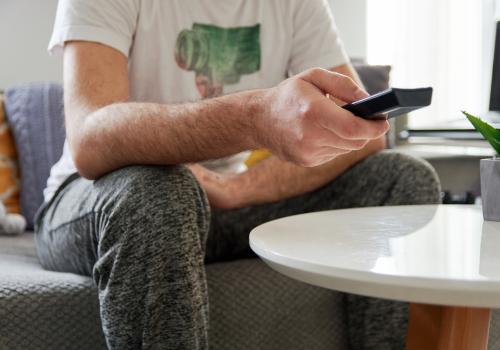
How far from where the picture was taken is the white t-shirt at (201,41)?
1.12 metres

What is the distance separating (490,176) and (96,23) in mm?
657

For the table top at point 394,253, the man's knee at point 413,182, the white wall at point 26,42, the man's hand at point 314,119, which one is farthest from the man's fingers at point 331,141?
the white wall at point 26,42

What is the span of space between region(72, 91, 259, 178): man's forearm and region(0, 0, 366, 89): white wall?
1.23m

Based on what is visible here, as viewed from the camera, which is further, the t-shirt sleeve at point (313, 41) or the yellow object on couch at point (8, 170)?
the yellow object on couch at point (8, 170)

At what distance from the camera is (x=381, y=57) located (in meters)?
2.77

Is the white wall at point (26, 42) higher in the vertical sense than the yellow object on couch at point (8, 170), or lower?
higher

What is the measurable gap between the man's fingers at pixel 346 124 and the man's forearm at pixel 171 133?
15 cm

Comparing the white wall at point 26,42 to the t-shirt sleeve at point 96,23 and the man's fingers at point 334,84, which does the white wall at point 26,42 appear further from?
the man's fingers at point 334,84

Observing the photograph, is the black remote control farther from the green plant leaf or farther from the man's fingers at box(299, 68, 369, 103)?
the green plant leaf

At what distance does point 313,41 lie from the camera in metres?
1.33

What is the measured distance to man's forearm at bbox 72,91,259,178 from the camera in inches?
33.4

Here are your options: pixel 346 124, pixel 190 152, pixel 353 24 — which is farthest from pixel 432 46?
pixel 346 124

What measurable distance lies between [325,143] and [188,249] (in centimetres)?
21

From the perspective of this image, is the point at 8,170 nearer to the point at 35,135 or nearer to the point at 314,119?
the point at 35,135
